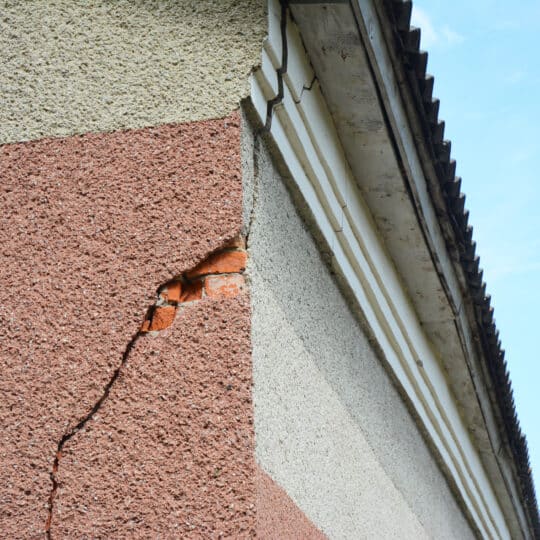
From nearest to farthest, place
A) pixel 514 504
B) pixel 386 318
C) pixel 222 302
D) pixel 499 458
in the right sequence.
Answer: pixel 222 302 < pixel 386 318 < pixel 499 458 < pixel 514 504

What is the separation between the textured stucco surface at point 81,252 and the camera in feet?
7.13

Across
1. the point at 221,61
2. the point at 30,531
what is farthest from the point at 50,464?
the point at 221,61

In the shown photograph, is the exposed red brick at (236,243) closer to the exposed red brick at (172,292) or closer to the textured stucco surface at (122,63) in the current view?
the exposed red brick at (172,292)

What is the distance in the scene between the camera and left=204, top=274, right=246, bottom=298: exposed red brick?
7.25 feet

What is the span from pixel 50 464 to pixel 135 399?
24cm

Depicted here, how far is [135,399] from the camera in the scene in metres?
2.15

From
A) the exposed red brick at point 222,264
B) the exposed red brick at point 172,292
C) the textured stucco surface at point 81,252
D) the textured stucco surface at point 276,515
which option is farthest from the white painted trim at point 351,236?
the textured stucco surface at point 276,515

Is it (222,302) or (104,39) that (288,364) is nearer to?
(222,302)

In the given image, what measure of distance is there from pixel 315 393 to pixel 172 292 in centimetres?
71

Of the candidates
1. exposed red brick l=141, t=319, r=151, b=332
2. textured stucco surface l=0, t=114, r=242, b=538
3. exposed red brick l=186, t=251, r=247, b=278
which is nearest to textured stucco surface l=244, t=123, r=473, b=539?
exposed red brick l=186, t=251, r=247, b=278

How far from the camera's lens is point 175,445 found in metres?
2.08

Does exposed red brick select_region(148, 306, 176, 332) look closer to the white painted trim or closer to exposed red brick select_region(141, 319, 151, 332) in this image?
exposed red brick select_region(141, 319, 151, 332)

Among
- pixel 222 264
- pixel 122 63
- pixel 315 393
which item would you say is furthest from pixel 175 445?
pixel 122 63

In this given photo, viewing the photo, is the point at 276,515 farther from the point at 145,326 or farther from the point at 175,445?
the point at 145,326
